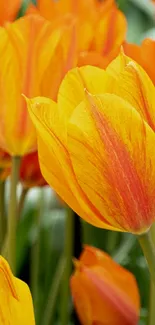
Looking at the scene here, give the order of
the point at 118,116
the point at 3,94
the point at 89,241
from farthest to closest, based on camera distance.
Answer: the point at 89,241, the point at 3,94, the point at 118,116

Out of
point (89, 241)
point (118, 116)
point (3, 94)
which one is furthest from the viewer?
point (89, 241)

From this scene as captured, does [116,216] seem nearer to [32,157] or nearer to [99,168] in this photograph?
[99,168]

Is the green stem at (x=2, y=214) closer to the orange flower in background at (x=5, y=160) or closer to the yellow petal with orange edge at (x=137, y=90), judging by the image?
the orange flower in background at (x=5, y=160)

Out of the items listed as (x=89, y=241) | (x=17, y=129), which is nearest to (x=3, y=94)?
(x=17, y=129)

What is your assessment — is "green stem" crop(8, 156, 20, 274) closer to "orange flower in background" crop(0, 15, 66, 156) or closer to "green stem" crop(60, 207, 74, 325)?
"orange flower in background" crop(0, 15, 66, 156)

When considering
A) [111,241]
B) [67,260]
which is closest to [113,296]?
[67,260]

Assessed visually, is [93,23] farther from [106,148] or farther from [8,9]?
[106,148]
